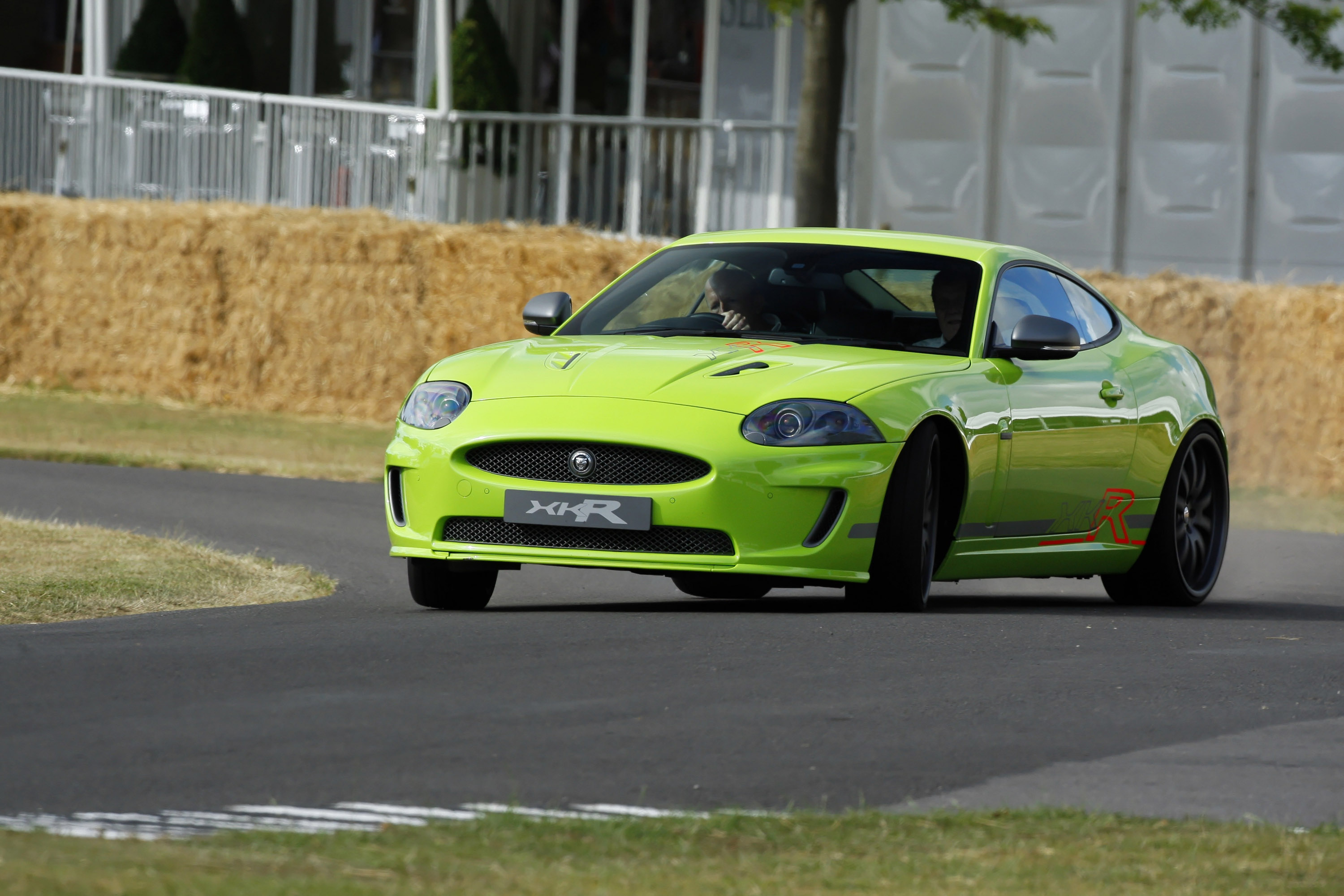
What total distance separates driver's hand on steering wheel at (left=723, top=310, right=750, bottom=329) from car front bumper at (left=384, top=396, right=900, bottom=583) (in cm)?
112

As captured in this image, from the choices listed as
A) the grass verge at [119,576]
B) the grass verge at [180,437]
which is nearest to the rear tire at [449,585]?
the grass verge at [119,576]

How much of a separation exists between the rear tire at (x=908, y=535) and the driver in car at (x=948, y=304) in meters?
0.70

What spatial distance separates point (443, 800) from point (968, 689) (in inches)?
85.6

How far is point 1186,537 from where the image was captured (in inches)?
376

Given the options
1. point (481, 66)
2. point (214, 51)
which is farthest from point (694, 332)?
point (214, 51)

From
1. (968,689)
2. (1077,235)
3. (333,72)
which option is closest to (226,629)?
(968,689)

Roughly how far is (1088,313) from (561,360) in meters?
2.63

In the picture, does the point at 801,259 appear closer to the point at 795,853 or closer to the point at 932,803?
the point at 932,803

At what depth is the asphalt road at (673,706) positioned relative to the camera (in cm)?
495

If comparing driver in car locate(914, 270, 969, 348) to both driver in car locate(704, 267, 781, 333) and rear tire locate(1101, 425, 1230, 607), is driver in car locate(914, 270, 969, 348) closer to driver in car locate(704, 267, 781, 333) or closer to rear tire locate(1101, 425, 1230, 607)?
driver in car locate(704, 267, 781, 333)

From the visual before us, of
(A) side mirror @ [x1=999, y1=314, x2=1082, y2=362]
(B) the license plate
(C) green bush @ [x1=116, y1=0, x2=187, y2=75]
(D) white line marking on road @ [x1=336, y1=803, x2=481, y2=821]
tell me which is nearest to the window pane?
(A) side mirror @ [x1=999, y1=314, x2=1082, y2=362]

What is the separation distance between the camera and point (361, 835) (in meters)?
4.26

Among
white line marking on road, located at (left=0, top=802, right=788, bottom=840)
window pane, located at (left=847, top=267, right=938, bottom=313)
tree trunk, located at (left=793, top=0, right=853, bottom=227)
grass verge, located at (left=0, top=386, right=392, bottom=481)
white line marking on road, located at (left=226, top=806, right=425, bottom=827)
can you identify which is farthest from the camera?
tree trunk, located at (left=793, top=0, right=853, bottom=227)

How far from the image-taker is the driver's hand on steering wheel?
861cm
